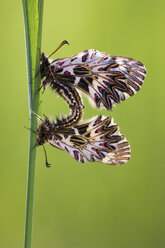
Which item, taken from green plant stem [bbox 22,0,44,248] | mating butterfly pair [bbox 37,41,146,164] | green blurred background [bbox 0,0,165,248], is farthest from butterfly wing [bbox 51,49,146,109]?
green blurred background [bbox 0,0,165,248]

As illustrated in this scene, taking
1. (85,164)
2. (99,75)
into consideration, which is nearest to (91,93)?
(99,75)

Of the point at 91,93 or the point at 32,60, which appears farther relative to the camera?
the point at 91,93

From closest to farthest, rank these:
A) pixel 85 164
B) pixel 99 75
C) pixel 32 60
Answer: pixel 32 60 < pixel 99 75 < pixel 85 164

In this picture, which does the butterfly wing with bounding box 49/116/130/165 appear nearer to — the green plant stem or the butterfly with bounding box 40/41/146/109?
the butterfly with bounding box 40/41/146/109

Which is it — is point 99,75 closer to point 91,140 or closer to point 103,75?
point 103,75

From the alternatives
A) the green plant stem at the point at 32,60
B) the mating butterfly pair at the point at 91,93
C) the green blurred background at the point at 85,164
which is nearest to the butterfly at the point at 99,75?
the mating butterfly pair at the point at 91,93

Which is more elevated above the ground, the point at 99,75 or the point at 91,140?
the point at 99,75
